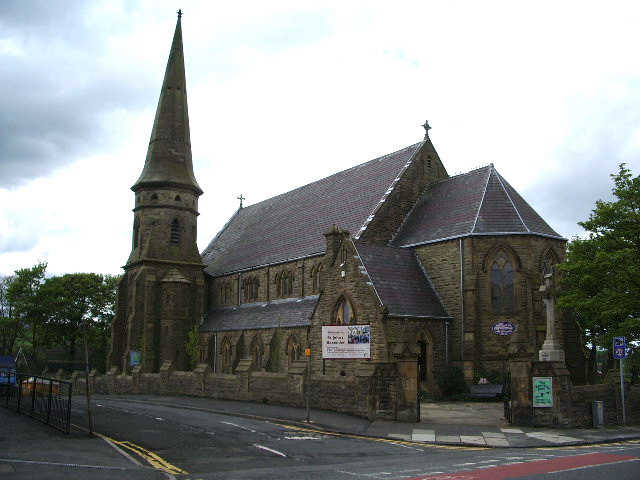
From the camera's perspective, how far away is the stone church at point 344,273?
30.2 m

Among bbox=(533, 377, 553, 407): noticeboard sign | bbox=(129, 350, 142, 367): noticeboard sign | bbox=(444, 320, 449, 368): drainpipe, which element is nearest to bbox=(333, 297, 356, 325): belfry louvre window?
bbox=(444, 320, 449, 368): drainpipe

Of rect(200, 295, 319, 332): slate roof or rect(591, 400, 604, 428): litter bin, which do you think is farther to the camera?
rect(200, 295, 319, 332): slate roof

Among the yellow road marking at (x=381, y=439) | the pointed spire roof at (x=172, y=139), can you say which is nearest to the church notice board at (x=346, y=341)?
the yellow road marking at (x=381, y=439)

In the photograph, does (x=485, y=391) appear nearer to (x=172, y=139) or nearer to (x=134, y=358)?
(x=134, y=358)

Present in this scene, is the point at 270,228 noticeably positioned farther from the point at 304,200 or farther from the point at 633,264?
the point at 633,264

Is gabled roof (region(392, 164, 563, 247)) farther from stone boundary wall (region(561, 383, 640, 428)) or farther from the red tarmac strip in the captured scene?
the red tarmac strip

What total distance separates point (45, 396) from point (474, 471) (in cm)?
1347

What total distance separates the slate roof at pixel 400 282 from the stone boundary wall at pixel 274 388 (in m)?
5.76

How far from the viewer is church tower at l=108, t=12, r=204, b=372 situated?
48.2 meters

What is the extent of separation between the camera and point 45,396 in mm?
19438

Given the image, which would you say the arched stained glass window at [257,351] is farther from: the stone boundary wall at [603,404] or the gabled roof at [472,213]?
the stone boundary wall at [603,404]

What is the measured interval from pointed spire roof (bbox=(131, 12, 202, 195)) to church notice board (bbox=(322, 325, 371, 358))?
28041mm

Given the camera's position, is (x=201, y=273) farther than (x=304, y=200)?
Yes

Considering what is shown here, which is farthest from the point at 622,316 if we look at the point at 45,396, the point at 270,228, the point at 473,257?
the point at 270,228
